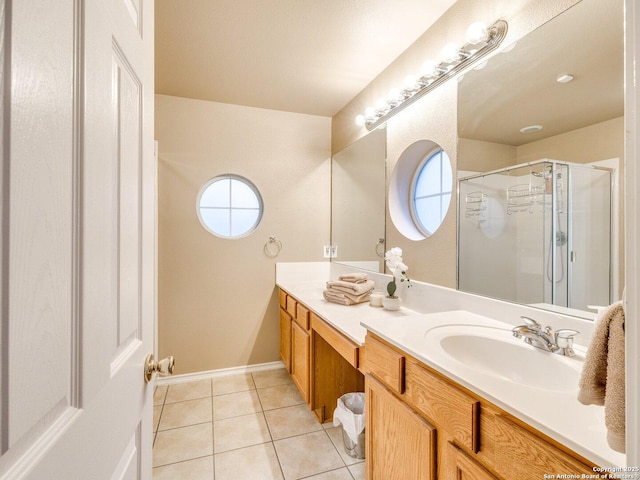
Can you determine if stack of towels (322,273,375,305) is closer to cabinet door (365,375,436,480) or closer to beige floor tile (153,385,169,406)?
cabinet door (365,375,436,480)

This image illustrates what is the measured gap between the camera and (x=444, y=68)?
1.55 meters

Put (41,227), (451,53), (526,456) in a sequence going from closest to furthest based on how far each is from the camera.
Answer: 1. (41,227)
2. (526,456)
3. (451,53)

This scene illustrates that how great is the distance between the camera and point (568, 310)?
3.51ft

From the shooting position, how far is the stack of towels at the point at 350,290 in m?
1.98

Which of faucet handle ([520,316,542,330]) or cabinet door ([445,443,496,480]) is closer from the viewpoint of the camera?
cabinet door ([445,443,496,480])

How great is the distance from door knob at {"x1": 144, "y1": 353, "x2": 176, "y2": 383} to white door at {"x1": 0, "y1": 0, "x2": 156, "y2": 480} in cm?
6

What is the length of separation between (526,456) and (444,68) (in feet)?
5.35

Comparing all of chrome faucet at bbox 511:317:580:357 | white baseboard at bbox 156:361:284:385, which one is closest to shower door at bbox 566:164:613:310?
chrome faucet at bbox 511:317:580:357

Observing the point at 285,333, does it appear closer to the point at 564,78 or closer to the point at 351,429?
the point at 351,429

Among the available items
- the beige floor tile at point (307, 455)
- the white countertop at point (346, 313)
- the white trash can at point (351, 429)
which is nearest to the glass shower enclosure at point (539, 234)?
the white countertop at point (346, 313)

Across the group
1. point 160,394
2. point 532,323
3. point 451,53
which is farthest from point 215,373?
point 451,53

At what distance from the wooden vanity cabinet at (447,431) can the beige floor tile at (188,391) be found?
1.60 m

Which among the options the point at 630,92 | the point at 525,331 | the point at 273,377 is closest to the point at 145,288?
the point at 630,92

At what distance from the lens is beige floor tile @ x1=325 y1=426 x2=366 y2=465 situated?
65.4 inches
